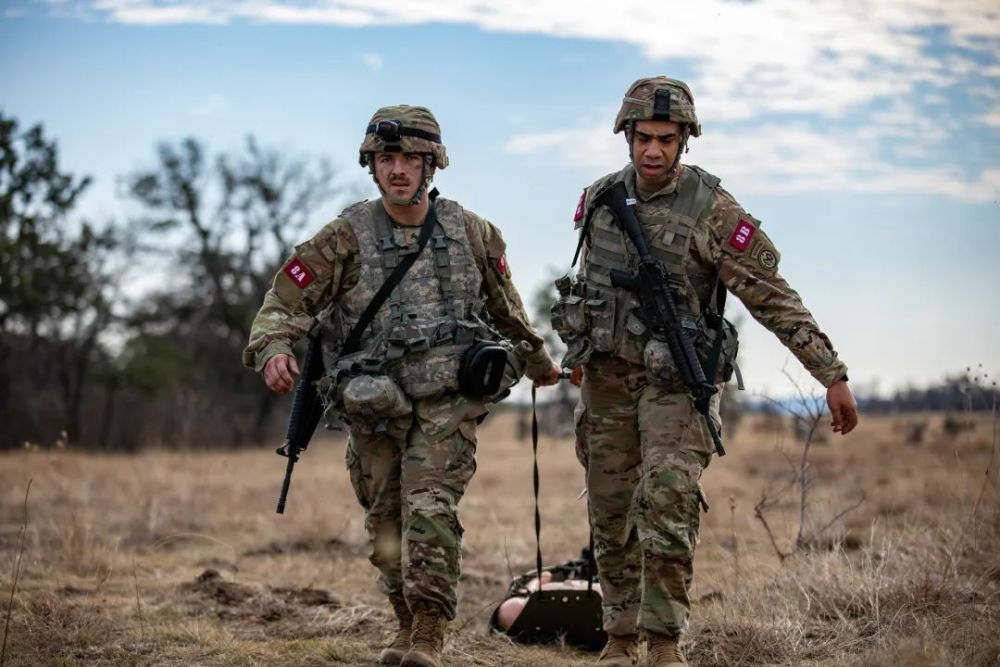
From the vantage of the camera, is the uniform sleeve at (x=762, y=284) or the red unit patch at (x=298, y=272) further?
the red unit patch at (x=298, y=272)

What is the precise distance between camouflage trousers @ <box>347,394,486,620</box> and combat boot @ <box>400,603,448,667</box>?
0.04m

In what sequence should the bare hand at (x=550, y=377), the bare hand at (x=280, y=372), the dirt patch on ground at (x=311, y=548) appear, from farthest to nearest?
1. the dirt patch on ground at (x=311, y=548)
2. the bare hand at (x=550, y=377)
3. the bare hand at (x=280, y=372)

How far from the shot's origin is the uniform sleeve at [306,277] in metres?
5.33

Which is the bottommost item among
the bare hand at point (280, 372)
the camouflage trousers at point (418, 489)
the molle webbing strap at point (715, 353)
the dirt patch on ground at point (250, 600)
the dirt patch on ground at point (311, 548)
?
the dirt patch on ground at point (250, 600)

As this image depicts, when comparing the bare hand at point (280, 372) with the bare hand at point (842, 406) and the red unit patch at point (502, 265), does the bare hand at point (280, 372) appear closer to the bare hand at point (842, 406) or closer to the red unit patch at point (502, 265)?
the red unit patch at point (502, 265)

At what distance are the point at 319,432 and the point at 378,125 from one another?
3433 centimetres

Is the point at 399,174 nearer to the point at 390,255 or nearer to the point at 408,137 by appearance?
the point at 408,137

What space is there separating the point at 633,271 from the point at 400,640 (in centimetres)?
192

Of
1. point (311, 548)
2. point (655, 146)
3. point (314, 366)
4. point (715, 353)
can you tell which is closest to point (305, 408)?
point (314, 366)

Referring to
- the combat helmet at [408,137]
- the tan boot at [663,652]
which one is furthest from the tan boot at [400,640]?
the combat helmet at [408,137]

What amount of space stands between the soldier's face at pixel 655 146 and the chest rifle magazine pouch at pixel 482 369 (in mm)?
1004

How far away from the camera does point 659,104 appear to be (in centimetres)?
518

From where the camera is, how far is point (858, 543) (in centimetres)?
934

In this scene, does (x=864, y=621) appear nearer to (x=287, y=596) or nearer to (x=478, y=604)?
(x=478, y=604)
